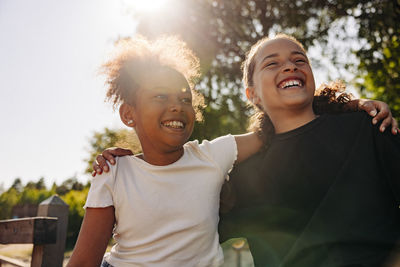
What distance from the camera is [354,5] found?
25.1ft

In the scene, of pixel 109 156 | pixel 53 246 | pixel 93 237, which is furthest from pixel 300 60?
pixel 53 246

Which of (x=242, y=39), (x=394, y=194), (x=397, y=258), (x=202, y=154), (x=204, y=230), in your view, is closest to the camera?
(x=397, y=258)

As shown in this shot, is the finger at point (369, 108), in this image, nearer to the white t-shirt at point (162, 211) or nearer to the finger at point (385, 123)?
the finger at point (385, 123)

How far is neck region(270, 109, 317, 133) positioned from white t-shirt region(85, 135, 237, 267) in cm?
57

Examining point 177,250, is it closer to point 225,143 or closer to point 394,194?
point 225,143

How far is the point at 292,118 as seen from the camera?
2117mm

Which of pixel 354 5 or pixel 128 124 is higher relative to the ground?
pixel 354 5

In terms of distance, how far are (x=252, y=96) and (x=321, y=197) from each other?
97cm

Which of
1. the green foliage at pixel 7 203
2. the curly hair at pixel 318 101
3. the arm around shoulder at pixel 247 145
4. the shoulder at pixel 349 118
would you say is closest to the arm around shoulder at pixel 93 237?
the arm around shoulder at pixel 247 145

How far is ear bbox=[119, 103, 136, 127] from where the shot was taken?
83.6 inches

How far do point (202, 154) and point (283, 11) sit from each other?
7.08 metres

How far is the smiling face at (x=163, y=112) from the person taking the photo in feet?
6.41

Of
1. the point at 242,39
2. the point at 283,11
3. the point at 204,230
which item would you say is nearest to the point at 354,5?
the point at 283,11

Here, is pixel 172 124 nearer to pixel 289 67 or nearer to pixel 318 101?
pixel 289 67
